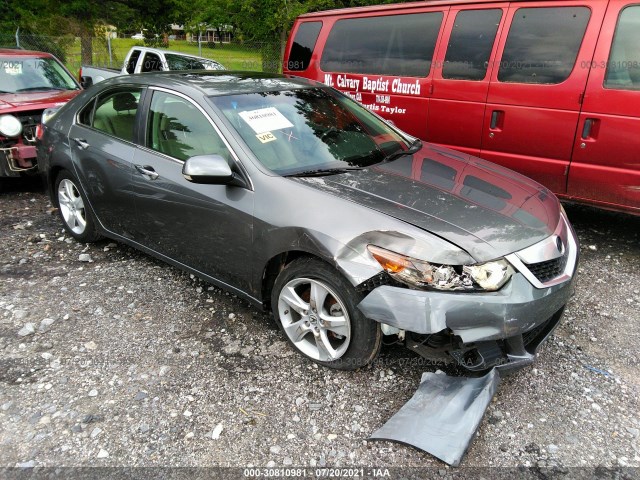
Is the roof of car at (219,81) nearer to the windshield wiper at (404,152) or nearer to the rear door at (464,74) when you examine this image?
the windshield wiper at (404,152)

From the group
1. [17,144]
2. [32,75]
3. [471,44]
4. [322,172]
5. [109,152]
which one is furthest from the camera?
[32,75]

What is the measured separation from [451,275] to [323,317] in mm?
766

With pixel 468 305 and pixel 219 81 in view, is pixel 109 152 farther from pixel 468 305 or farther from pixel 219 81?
pixel 468 305

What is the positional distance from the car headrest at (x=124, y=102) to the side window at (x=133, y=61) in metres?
8.77

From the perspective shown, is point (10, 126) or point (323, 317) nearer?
point (323, 317)

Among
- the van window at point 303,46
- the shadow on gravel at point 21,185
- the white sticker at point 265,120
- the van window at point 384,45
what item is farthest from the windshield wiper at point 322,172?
the shadow on gravel at point 21,185

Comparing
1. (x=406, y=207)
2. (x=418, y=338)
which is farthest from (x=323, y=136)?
(x=418, y=338)

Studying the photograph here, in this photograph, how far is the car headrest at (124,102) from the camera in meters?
3.88

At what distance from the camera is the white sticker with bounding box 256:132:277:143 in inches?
128

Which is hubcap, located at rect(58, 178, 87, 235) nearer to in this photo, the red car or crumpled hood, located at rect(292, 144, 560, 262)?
the red car

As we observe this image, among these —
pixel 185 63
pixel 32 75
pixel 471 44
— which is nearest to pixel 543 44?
pixel 471 44

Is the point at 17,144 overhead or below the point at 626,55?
below

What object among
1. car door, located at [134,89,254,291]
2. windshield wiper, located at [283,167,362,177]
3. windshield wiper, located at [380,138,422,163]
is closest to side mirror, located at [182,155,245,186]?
car door, located at [134,89,254,291]

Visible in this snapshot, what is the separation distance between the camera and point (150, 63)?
37.9 feet
